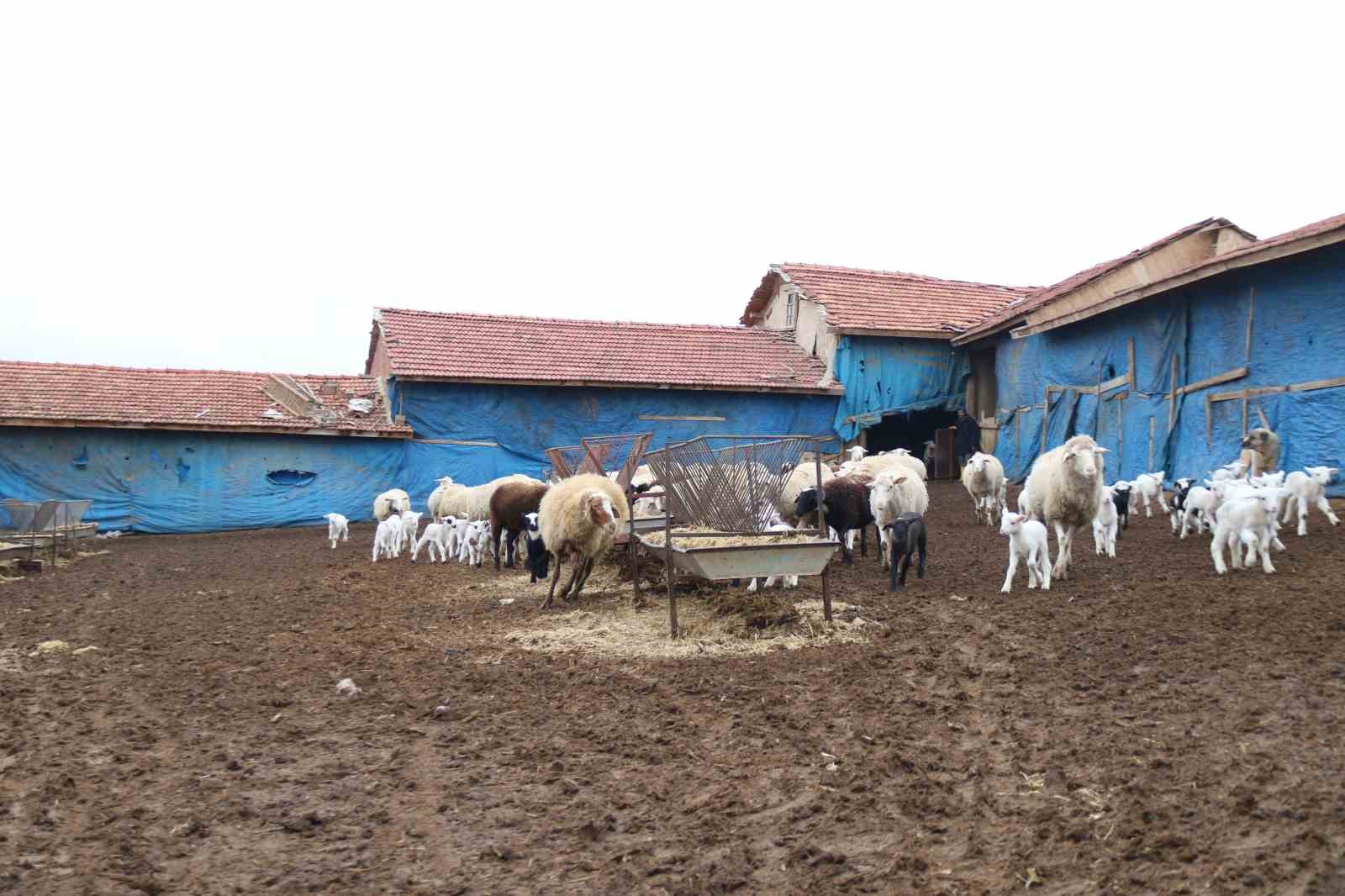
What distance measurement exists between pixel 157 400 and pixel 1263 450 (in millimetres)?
24052

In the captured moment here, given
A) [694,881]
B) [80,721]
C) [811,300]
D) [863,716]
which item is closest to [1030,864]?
[694,881]

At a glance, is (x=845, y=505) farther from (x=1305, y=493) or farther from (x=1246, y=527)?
(x=1305, y=493)

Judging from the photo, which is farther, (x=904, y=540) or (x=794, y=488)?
(x=794, y=488)

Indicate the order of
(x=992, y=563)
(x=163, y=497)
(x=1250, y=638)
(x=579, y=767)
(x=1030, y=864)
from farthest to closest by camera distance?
1. (x=163, y=497)
2. (x=992, y=563)
3. (x=1250, y=638)
4. (x=579, y=767)
5. (x=1030, y=864)

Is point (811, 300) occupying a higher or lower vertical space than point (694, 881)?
higher

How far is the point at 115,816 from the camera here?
468cm

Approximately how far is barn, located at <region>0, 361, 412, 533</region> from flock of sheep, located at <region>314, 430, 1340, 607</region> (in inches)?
322

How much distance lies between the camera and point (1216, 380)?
1664 cm

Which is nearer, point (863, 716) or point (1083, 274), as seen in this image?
point (863, 716)

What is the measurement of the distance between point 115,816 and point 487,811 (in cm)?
182

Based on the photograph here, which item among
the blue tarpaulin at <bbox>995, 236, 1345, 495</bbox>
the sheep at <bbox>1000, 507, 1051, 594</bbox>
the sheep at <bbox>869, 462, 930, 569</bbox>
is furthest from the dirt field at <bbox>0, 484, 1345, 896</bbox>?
the blue tarpaulin at <bbox>995, 236, 1345, 495</bbox>

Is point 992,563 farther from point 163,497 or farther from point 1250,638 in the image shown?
point 163,497

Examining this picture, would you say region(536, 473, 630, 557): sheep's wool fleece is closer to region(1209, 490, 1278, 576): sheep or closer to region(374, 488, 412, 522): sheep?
region(1209, 490, 1278, 576): sheep

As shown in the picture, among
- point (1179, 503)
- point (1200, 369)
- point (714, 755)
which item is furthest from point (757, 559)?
point (1200, 369)
